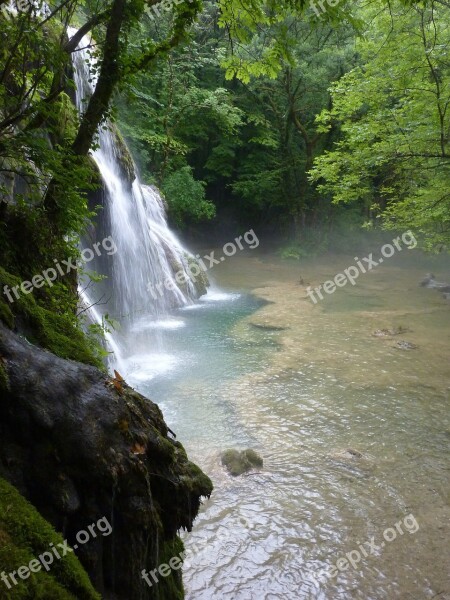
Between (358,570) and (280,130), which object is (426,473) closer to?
(358,570)

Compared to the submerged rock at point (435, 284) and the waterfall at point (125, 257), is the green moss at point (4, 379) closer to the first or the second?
the waterfall at point (125, 257)

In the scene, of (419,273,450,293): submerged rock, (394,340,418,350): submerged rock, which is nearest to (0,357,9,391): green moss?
(394,340,418,350): submerged rock

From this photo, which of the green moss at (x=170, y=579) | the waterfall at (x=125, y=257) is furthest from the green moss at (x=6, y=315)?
the waterfall at (x=125, y=257)

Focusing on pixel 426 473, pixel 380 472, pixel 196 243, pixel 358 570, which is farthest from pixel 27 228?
pixel 196 243

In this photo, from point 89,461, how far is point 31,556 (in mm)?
583

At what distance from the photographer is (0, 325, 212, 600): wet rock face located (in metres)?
2.34

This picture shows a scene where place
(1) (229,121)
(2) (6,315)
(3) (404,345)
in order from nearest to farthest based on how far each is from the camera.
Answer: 1. (2) (6,315)
2. (3) (404,345)
3. (1) (229,121)

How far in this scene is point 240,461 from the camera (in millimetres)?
5621

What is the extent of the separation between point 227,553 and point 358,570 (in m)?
1.20

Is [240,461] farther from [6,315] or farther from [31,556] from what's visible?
[31,556]

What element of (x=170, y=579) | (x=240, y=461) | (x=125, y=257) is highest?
(x=125, y=257)

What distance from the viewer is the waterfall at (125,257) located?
33.1 ft

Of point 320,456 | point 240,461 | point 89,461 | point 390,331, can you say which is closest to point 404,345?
point 390,331

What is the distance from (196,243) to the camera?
25266 mm
